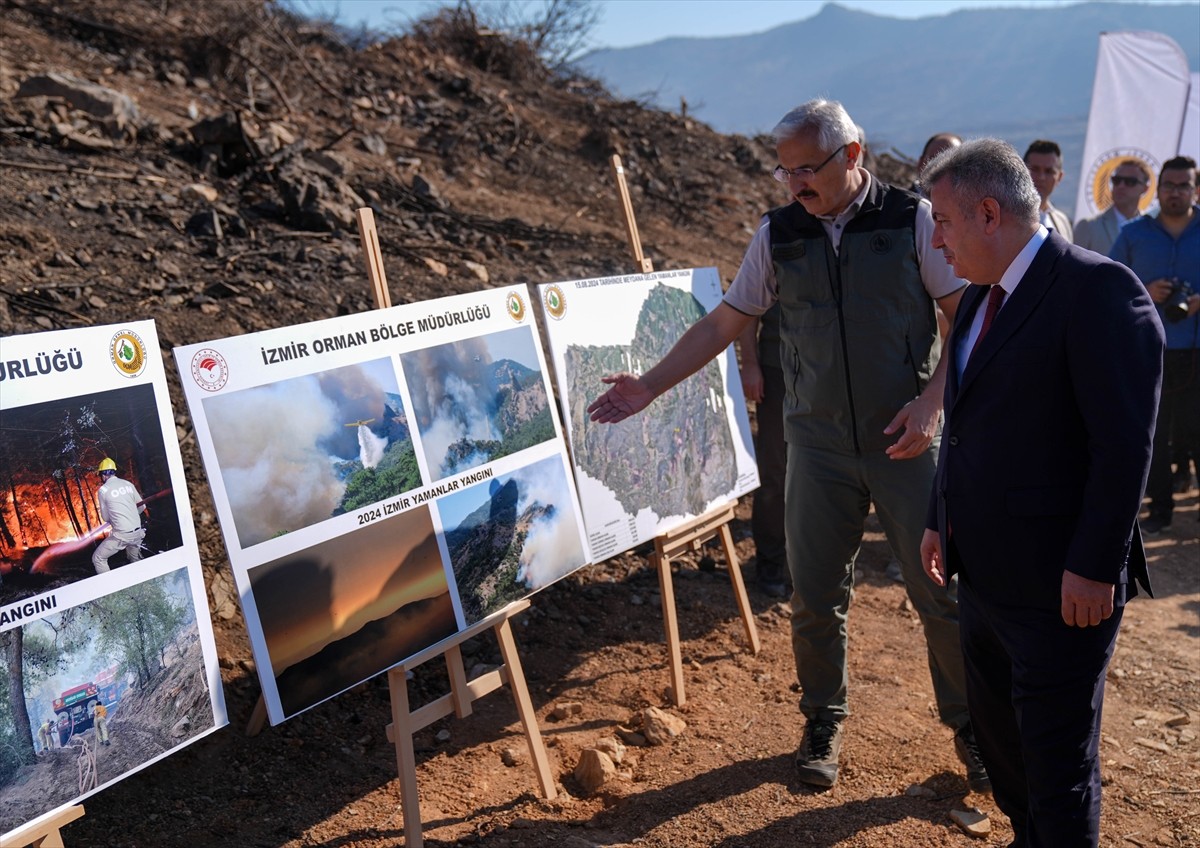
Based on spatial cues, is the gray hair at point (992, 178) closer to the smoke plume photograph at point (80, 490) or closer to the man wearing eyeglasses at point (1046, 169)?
the smoke plume photograph at point (80, 490)

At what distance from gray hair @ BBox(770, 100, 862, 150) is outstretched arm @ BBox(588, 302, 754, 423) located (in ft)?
2.25

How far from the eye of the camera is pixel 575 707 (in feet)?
14.5

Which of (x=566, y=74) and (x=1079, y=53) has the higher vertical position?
(x=1079, y=53)

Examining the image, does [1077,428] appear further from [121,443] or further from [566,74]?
[566,74]

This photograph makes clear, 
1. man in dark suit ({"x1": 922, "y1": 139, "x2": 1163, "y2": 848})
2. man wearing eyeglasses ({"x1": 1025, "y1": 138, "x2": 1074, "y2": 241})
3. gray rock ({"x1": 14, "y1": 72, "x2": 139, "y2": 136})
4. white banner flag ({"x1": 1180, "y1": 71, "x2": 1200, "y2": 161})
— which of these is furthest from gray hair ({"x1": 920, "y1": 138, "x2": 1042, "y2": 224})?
white banner flag ({"x1": 1180, "y1": 71, "x2": 1200, "y2": 161})

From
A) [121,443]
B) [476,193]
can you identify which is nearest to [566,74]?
[476,193]

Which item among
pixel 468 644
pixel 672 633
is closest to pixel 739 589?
pixel 672 633

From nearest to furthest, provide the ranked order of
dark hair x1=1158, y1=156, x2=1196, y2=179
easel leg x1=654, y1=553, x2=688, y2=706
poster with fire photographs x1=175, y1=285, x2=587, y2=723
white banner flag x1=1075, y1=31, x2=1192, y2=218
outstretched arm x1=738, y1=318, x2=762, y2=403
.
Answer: poster with fire photographs x1=175, y1=285, x2=587, y2=723
easel leg x1=654, y1=553, x2=688, y2=706
outstretched arm x1=738, y1=318, x2=762, y2=403
dark hair x1=1158, y1=156, x2=1196, y2=179
white banner flag x1=1075, y1=31, x2=1192, y2=218

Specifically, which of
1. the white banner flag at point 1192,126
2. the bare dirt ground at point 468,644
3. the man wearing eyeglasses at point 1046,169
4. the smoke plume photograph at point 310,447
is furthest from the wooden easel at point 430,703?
the white banner flag at point 1192,126

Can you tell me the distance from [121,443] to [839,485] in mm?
2314

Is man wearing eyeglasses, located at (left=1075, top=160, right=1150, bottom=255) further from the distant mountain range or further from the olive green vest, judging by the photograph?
the distant mountain range

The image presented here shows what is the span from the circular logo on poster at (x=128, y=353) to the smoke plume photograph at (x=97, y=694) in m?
0.58

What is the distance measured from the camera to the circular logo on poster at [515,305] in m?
3.92

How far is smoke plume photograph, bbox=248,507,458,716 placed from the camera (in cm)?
308
